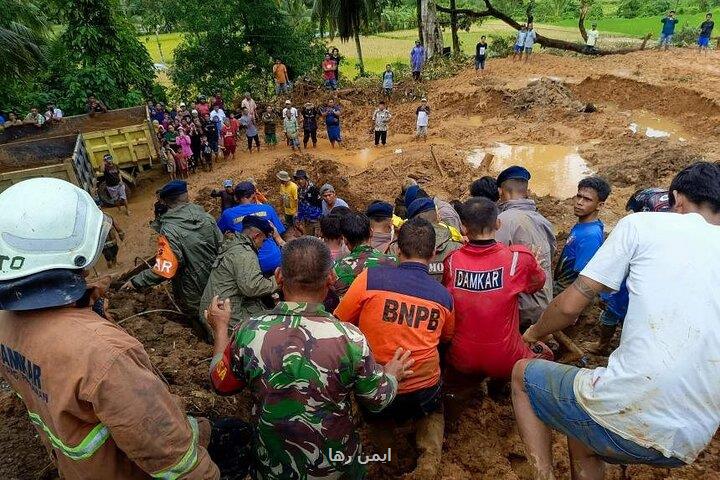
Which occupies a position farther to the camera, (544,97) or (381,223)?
(544,97)

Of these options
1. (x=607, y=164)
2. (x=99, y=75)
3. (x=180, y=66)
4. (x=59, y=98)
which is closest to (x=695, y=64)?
(x=607, y=164)

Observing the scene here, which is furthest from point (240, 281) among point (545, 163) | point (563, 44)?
point (563, 44)

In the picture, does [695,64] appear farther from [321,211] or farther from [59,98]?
[59,98]

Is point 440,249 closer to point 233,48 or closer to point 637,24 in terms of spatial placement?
point 233,48

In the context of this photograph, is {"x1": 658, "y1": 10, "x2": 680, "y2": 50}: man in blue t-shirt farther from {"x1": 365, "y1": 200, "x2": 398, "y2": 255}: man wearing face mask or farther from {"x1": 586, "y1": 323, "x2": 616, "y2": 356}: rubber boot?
{"x1": 365, "y1": 200, "x2": 398, "y2": 255}: man wearing face mask

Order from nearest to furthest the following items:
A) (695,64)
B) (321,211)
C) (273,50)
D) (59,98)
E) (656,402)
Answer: (656,402) < (321,211) < (59,98) < (695,64) < (273,50)

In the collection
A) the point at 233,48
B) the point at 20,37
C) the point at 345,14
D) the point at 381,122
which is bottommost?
the point at 381,122

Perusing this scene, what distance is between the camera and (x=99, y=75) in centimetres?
1305

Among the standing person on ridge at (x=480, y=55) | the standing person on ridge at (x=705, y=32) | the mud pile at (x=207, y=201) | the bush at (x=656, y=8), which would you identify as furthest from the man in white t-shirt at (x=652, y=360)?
the bush at (x=656, y=8)

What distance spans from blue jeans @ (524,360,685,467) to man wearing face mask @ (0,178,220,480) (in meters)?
1.46

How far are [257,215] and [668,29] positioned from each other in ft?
65.0

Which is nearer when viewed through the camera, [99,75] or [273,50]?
[99,75]

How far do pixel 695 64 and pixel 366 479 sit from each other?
1940 cm

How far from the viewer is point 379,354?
2520mm
